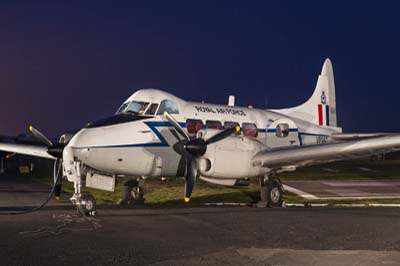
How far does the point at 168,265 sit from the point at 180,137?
10176mm

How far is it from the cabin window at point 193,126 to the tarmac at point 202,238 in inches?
129

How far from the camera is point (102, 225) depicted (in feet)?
46.8

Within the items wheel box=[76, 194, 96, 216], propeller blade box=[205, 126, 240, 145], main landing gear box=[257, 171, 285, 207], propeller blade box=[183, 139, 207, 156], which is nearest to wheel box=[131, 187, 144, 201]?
propeller blade box=[183, 139, 207, 156]

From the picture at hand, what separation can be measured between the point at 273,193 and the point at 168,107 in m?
4.81

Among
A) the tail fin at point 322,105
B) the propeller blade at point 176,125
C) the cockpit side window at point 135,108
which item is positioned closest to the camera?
the cockpit side window at point 135,108

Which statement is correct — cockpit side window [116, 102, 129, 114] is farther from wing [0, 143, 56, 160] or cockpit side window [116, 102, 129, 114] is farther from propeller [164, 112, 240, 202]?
wing [0, 143, 56, 160]

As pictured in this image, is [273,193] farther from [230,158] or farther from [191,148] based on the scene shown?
[191,148]

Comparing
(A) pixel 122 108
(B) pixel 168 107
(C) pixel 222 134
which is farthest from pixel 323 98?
(A) pixel 122 108

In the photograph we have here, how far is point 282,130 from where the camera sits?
22891mm

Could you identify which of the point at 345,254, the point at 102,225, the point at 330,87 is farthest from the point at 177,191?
the point at 345,254

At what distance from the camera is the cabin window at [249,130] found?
71.3ft

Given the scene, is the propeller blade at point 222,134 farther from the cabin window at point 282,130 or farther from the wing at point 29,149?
the wing at point 29,149

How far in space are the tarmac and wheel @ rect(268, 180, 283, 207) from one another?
8.85 feet

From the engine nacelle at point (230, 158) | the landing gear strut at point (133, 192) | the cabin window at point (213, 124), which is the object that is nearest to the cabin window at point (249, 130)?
the cabin window at point (213, 124)
